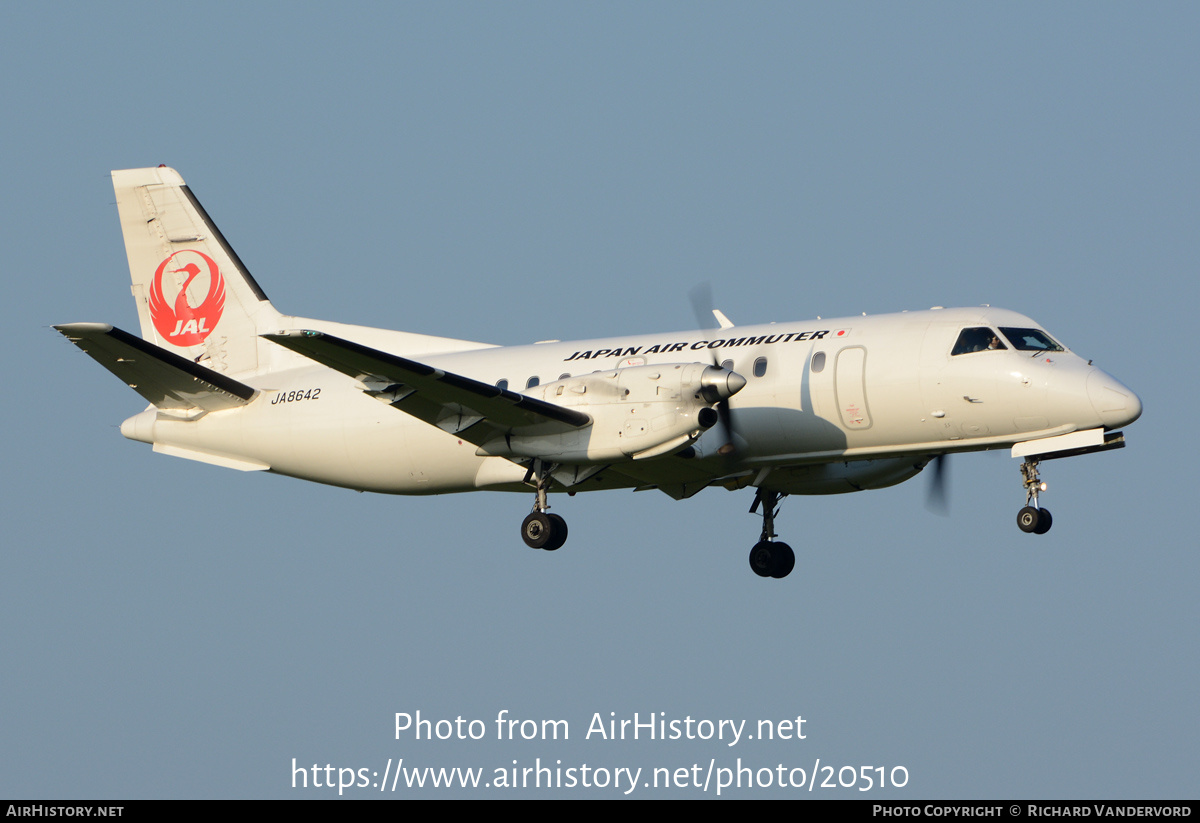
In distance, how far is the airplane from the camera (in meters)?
18.5

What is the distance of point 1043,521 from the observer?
18500 millimetres

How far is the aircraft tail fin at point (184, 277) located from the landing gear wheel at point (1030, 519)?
479 inches

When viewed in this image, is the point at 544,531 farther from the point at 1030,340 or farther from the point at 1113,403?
the point at 1113,403

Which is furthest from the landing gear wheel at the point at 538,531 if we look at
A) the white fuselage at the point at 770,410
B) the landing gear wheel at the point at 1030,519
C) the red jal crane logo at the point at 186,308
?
the red jal crane logo at the point at 186,308

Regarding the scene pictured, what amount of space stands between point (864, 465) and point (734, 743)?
650 centimetres

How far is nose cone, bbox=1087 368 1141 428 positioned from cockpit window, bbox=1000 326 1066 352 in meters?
0.83

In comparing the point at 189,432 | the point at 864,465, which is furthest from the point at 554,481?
the point at 189,432

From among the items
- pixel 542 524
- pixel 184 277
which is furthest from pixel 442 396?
pixel 184 277

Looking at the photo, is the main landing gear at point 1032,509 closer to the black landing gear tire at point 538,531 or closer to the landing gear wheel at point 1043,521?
the landing gear wheel at point 1043,521

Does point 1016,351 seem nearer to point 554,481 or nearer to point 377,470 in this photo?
point 554,481

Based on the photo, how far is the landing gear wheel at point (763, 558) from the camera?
22750 millimetres

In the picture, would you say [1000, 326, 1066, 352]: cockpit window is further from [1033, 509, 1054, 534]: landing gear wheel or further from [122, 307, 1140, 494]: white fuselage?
[1033, 509, 1054, 534]: landing gear wheel

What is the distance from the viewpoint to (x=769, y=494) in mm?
22828

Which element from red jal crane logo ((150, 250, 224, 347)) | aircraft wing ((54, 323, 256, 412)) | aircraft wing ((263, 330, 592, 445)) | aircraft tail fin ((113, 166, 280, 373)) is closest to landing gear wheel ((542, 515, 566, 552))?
aircraft wing ((263, 330, 592, 445))
